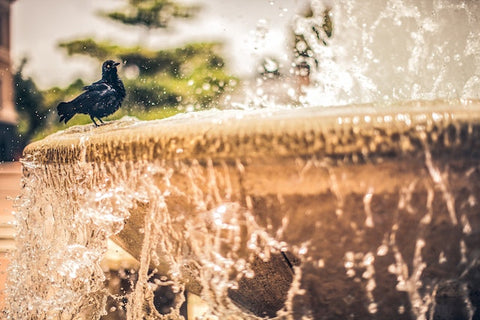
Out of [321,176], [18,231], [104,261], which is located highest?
[321,176]

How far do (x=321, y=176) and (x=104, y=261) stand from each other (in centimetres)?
158

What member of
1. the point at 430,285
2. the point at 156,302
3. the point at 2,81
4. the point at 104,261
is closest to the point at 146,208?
the point at 430,285

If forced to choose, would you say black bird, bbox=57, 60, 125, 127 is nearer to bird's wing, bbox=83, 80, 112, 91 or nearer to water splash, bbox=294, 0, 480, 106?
bird's wing, bbox=83, 80, 112, 91

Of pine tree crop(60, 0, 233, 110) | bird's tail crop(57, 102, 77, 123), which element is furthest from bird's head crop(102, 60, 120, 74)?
pine tree crop(60, 0, 233, 110)

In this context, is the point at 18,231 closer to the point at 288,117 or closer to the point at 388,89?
the point at 288,117

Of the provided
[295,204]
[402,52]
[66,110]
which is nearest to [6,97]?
[402,52]

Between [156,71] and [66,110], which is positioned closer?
[66,110]

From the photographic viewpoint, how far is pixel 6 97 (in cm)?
2206

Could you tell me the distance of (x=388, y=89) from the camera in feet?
15.2

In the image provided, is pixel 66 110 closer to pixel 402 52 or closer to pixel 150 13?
pixel 402 52

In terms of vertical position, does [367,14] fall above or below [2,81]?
below

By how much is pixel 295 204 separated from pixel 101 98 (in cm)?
171

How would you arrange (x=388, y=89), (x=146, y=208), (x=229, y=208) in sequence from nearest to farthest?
(x=229, y=208) → (x=146, y=208) → (x=388, y=89)

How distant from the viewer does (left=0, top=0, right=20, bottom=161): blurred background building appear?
20.8 metres
